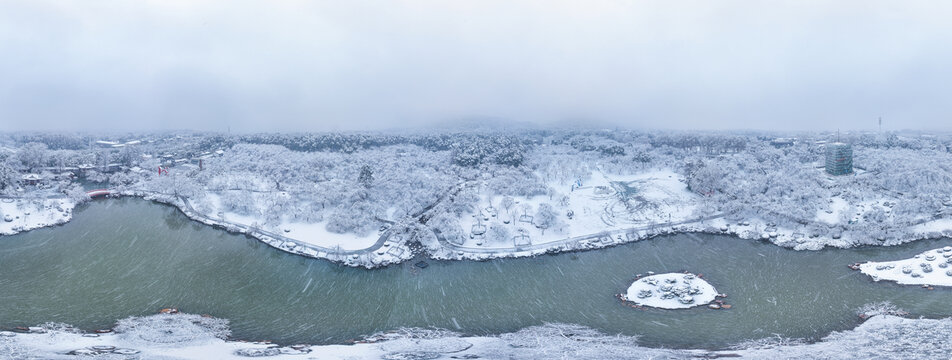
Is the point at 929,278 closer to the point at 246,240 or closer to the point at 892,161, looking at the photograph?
the point at 892,161

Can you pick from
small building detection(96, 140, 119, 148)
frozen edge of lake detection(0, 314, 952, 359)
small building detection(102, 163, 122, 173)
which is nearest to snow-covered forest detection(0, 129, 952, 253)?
small building detection(102, 163, 122, 173)

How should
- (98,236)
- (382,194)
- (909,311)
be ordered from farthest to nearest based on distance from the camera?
1. (382,194)
2. (98,236)
3. (909,311)

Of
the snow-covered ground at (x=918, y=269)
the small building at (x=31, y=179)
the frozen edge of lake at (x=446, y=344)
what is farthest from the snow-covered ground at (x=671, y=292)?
the small building at (x=31, y=179)

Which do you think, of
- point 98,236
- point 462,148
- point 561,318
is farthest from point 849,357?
point 462,148

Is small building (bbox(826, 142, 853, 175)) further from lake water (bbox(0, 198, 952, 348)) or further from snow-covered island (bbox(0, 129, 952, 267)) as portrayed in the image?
lake water (bbox(0, 198, 952, 348))

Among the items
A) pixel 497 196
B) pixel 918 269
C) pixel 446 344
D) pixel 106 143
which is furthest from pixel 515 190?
pixel 106 143

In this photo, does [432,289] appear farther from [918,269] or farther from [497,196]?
[918,269]

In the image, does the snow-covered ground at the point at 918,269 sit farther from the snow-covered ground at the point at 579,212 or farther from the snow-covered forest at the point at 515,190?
the snow-covered ground at the point at 579,212
